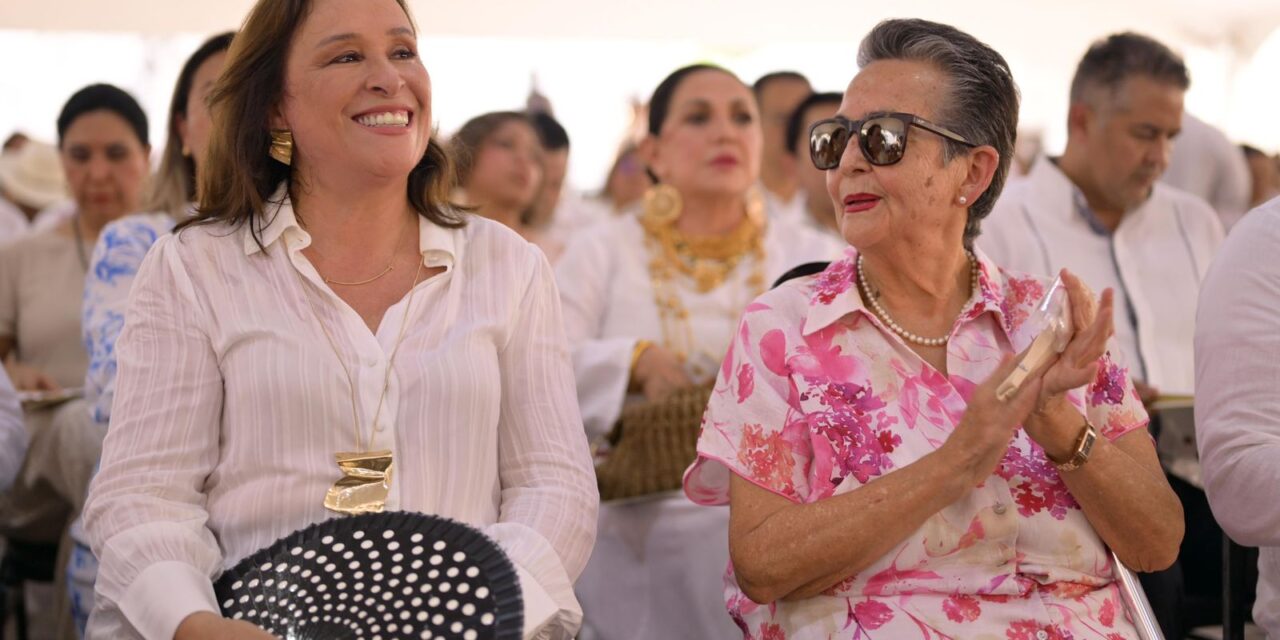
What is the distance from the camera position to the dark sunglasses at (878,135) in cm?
255

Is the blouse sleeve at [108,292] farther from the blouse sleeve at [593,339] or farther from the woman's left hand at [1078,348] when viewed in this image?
the woman's left hand at [1078,348]

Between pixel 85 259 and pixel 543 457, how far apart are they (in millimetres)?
2982

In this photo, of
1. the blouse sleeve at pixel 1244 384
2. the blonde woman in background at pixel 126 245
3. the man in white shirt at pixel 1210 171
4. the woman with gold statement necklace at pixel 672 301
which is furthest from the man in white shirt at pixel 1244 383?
the man in white shirt at pixel 1210 171

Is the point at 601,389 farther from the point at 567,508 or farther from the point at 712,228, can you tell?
the point at 567,508

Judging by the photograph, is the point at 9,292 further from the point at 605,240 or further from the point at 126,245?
the point at 605,240

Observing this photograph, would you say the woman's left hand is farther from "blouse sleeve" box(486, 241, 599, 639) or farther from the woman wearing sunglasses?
"blouse sleeve" box(486, 241, 599, 639)

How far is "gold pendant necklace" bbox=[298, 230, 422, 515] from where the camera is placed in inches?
95.3

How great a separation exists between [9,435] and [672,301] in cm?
192

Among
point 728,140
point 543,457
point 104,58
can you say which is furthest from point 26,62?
point 543,457

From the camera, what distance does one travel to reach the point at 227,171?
2691 mm

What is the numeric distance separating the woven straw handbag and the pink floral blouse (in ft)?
3.22

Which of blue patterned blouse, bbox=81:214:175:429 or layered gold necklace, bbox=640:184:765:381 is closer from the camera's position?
blue patterned blouse, bbox=81:214:175:429

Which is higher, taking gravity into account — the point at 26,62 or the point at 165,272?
the point at 165,272

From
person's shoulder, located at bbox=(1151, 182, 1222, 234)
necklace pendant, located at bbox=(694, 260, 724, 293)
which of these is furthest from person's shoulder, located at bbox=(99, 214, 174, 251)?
person's shoulder, located at bbox=(1151, 182, 1222, 234)
